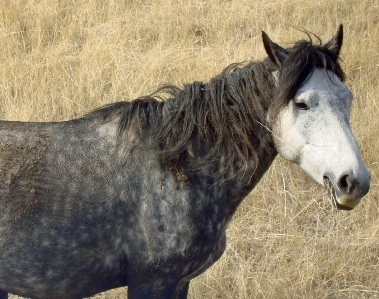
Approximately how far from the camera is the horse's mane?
8.90 feet

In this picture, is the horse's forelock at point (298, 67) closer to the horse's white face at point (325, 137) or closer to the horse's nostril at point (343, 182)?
the horse's white face at point (325, 137)

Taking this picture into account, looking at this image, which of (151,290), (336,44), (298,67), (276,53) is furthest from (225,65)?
(151,290)

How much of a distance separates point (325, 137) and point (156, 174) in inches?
33.1

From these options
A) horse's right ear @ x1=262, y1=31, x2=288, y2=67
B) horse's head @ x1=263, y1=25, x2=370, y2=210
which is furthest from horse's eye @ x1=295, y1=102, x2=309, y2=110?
horse's right ear @ x1=262, y1=31, x2=288, y2=67

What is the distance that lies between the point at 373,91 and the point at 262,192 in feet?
6.44

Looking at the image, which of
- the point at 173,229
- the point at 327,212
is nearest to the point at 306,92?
the point at 173,229

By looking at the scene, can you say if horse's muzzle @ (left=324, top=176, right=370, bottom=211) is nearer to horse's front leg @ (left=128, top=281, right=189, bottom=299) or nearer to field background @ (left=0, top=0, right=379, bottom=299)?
field background @ (left=0, top=0, right=379, bottom=299)

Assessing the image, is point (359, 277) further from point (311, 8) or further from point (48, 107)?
point (311, 8)

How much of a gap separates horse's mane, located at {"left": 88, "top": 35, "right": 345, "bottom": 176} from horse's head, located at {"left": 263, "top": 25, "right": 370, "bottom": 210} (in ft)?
0.18

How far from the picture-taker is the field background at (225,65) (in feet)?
13.2

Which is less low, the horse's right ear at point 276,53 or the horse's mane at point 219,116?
the horse's right ear at point 276,53

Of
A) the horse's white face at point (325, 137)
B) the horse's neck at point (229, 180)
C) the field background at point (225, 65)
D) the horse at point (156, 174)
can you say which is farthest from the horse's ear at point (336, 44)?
the field background at point (225, 65)

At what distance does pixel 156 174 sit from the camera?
8.81 ft

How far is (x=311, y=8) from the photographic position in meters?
7.62
